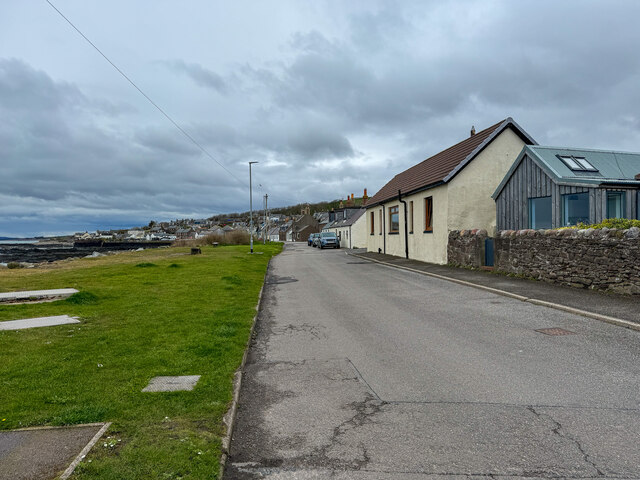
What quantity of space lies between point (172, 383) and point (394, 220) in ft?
79.5

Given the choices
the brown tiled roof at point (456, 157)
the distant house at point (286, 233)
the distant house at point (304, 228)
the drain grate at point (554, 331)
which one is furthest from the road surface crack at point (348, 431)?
the distant house at point (286, 233)

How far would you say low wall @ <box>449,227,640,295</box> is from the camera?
9648 mm

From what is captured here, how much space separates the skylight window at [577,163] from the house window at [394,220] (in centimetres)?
1190

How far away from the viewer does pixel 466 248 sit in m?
17.4

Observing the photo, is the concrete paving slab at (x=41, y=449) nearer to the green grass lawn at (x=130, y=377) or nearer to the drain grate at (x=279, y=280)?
the green grass lawn at (x=130, y=377)

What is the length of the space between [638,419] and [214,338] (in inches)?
225

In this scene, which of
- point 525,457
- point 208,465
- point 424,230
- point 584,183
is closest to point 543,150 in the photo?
point 584,183

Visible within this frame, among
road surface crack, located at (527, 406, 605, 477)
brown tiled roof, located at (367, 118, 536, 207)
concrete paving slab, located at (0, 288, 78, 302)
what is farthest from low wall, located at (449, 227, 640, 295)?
concrete paving slab, located at (0, 288, 78, 302)

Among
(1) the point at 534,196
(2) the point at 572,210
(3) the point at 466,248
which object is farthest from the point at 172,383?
(1) the point at 534,196

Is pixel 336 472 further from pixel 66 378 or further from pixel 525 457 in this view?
pixel 66 378

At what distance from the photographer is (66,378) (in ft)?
16.8

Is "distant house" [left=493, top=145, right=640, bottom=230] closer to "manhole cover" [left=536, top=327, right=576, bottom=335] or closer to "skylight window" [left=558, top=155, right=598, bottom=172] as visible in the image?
"skylight window" [left=558, top=155, right=598, bottom=172]

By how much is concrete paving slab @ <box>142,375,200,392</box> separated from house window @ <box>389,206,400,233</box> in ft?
75.6

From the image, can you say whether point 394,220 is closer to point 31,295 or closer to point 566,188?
point 566,188
